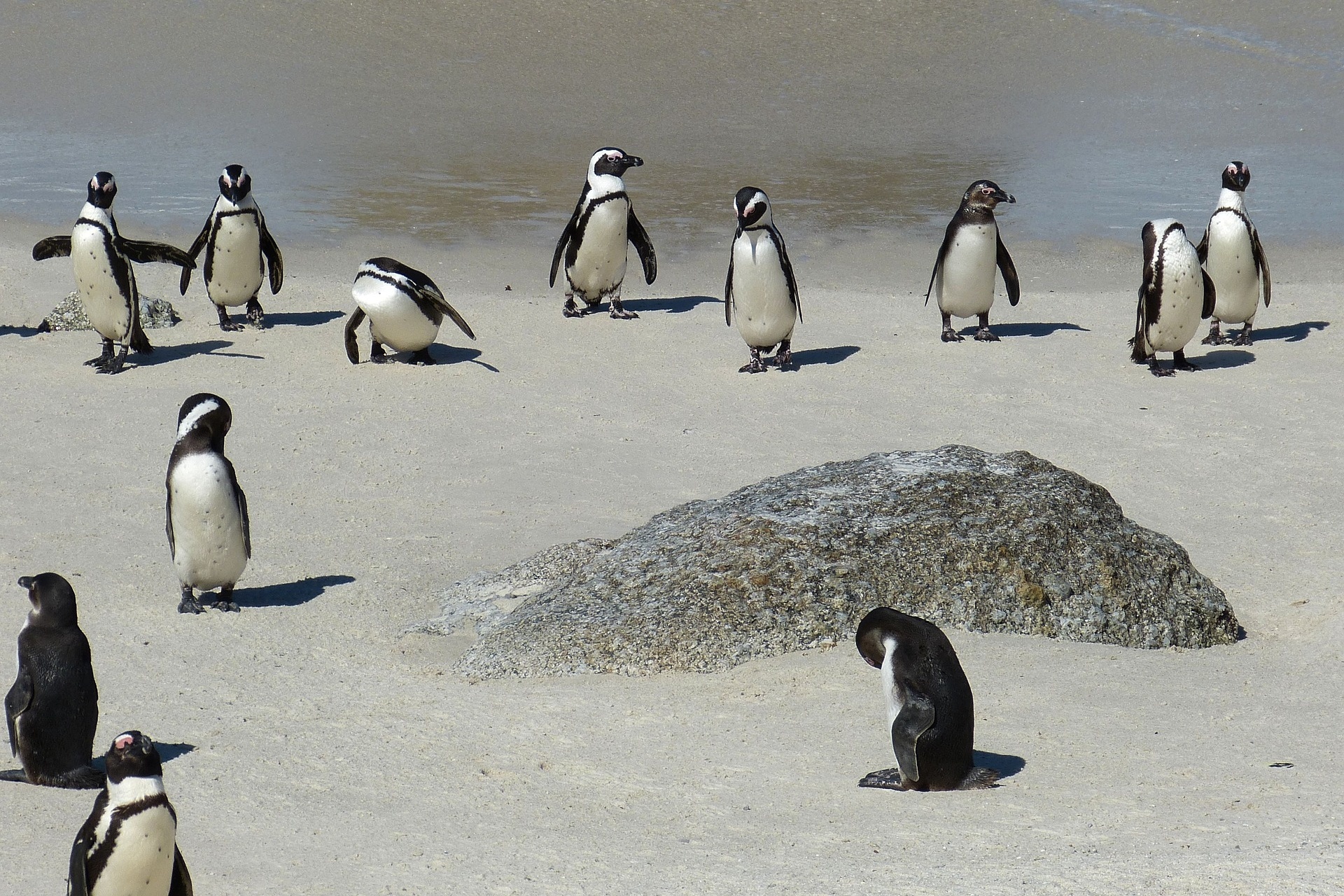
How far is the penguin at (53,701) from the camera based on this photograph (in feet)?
14.4

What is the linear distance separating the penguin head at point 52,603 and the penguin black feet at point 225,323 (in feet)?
22.4

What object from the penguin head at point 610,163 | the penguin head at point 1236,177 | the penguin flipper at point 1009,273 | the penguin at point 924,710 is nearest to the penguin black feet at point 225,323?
the penguin head at point 610,163

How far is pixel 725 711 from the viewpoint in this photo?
16.3 feet

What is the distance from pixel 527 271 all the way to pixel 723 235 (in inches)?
88.2

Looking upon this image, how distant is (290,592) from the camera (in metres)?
6.46

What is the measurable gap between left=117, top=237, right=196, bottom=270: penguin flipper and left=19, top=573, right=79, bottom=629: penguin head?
6.16 m

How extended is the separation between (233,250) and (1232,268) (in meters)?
7.05

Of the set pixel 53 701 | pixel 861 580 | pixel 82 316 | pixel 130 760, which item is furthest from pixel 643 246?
pixel 130 760

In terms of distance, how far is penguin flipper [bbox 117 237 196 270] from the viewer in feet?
33.7

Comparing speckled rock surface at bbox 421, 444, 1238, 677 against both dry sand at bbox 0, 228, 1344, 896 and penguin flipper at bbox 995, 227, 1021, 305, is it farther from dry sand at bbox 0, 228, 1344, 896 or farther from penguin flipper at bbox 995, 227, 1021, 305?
penguin flipper at bbox 995, 227, 1021, 305

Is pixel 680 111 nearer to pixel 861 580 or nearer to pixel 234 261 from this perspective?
pixel 234 261

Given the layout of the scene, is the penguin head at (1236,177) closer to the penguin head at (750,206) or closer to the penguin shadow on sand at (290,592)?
the penguin head at (750,206)

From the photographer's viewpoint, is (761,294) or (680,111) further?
(680,111)

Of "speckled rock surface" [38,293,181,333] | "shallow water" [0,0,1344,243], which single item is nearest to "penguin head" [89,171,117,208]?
"speckled rock surface" [38,293,181,333]
